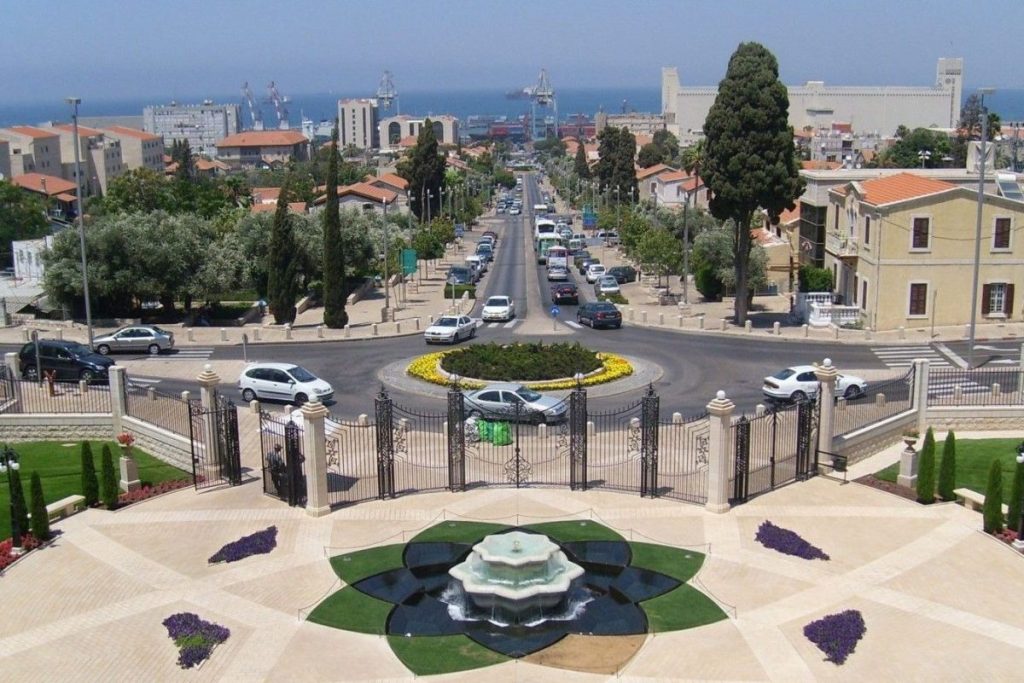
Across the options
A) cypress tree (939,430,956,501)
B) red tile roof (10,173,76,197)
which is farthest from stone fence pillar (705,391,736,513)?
red tile roof (10,173,76,197)

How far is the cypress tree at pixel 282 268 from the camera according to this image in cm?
5316

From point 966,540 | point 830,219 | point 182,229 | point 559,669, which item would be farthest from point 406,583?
point 830,219

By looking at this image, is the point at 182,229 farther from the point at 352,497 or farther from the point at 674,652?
the point at 674,652

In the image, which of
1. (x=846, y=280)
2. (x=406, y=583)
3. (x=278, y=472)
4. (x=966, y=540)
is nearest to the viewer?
(x=406, y=583)

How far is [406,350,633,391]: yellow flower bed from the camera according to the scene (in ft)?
122

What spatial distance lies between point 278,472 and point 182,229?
31.5 metres

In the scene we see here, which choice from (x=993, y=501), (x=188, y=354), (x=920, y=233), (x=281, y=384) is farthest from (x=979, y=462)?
(x=188, y=354)

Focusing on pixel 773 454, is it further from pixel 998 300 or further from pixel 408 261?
pixel 408 261

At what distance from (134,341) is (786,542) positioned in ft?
105

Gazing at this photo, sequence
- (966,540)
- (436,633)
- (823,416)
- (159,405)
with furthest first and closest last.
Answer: (159,405), (823,416), (966,540), (436,633)

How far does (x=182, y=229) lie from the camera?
5475 cm

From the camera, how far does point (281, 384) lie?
1465 inches

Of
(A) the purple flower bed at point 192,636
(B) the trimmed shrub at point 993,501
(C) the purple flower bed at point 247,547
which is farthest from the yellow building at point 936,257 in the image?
(A) the purple flower bed at point 192,636

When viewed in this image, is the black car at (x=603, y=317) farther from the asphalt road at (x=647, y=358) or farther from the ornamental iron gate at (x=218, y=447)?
the ornamental iron gate at (x=218, y=447)
